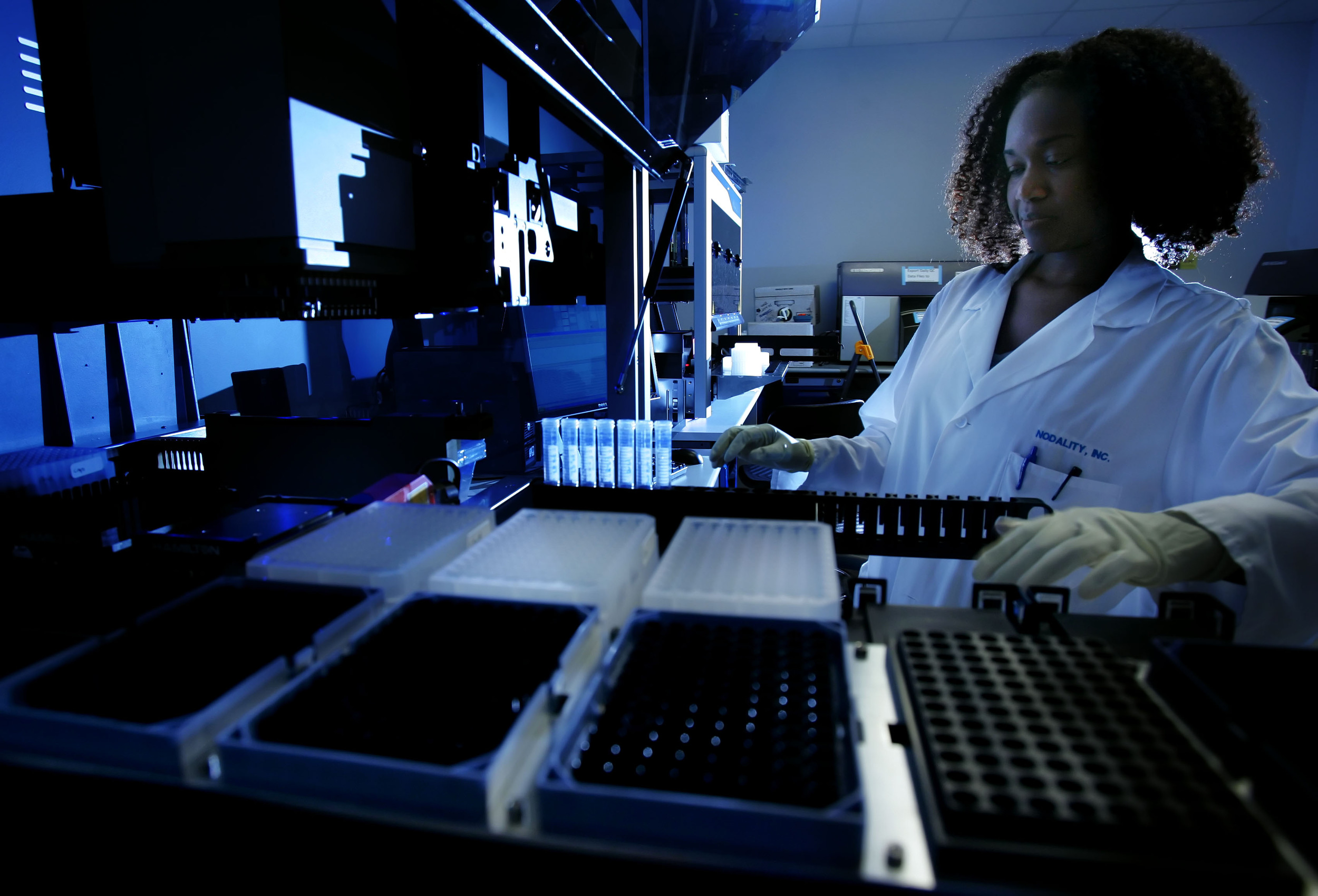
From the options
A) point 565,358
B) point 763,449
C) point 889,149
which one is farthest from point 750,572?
point 889,149

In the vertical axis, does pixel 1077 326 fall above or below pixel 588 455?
above

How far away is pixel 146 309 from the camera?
1068 millimetres

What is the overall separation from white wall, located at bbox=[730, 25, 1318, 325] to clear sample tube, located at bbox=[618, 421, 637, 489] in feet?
16.3

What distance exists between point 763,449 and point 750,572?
83cm

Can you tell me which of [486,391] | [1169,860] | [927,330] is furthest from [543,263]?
[1169,860]

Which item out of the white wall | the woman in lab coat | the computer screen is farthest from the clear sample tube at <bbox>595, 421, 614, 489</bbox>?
the white wall

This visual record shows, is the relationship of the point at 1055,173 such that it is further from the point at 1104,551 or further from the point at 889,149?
the point at 889,149

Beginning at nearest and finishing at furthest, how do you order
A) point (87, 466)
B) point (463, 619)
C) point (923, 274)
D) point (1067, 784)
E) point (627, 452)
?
point (1067, 784), point (463, 619), point (627, 452), point (87, 466), point (923, 274)

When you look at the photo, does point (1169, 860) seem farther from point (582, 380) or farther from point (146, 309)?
point (582, 380)

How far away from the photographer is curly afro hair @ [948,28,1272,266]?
1.31 meters

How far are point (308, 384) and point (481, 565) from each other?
2794mm

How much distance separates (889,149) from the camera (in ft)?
17.4

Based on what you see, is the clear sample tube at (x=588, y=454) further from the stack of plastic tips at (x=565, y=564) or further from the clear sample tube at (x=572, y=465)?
the stack of plastic tips at (x=565, y=564)

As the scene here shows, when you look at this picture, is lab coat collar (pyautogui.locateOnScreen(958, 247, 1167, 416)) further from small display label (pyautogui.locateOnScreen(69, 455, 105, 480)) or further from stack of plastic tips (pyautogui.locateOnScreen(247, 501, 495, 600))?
small display label (pyautogui.locateOnScreen(69, 455, 105, 480))
